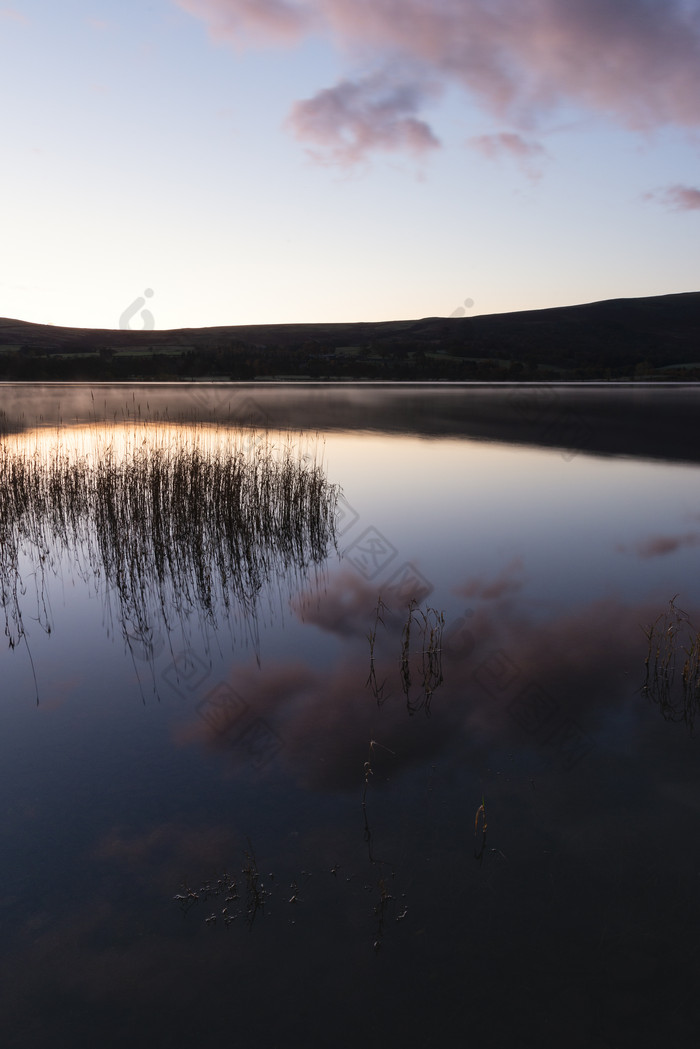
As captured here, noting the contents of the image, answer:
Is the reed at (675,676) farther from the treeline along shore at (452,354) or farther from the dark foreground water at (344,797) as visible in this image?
the treeline along shore at (452,354)

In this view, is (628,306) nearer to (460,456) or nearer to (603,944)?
(460,456)

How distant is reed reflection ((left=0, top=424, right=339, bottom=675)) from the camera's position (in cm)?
857

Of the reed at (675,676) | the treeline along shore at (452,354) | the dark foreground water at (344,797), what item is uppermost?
the treeline along shore at (452,354)

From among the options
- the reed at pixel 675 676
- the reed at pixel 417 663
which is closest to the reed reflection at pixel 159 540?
the reed at pixel 417 663

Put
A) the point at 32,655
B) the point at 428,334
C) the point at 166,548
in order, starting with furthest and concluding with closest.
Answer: the point at 428,334, the point at 166,548, the point at 32,655

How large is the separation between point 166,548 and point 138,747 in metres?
6.02

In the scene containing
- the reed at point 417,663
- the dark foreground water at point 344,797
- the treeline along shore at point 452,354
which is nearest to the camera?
the dark foreground water at point 344,797

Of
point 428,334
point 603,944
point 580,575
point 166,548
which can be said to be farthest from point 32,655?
point 428,334

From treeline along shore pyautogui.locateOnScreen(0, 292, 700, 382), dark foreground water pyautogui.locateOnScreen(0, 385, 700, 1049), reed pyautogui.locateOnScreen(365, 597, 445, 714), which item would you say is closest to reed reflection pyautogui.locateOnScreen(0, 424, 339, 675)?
dark foreground water pyautogui.locateOnScreen(0, 385, 700, 1049)

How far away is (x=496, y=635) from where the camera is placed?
295 inches

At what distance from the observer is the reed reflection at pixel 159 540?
28.1 ft

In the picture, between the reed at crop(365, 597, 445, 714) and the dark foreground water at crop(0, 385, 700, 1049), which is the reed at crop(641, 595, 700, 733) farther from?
the reed at crop(365, 597, 445, 714)

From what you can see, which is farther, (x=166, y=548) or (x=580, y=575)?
(x=166, y=548)

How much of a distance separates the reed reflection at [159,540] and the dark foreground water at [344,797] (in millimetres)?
92
